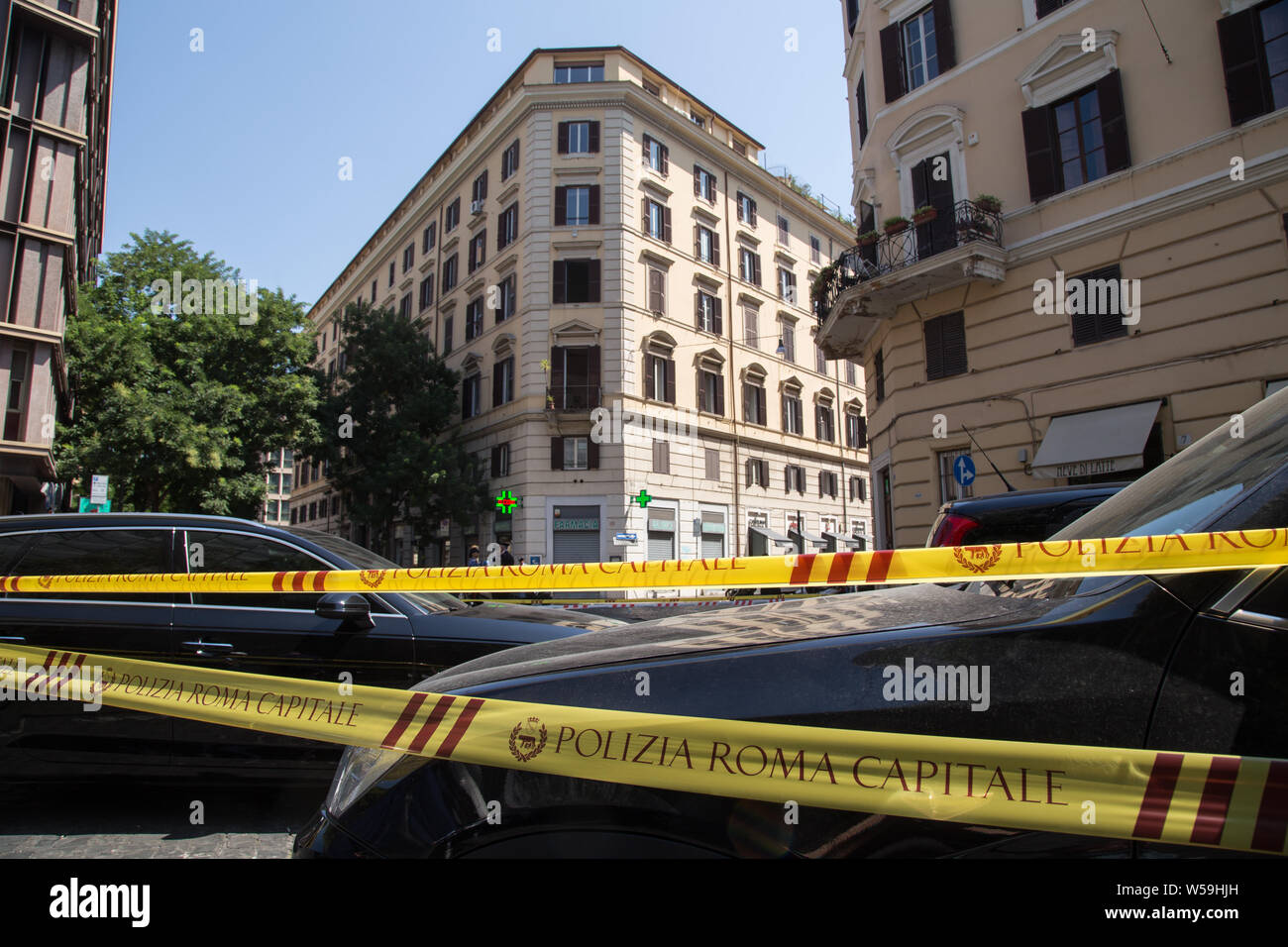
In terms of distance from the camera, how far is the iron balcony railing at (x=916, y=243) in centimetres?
1407

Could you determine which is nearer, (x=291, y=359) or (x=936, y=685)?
(x=936, y=685)

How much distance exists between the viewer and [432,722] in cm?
151

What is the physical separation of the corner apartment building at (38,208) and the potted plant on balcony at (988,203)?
24311 mm

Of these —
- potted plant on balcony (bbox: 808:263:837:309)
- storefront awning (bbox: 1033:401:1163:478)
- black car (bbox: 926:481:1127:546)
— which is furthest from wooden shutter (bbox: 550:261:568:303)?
black car (bbox: 926:481:1127:546)

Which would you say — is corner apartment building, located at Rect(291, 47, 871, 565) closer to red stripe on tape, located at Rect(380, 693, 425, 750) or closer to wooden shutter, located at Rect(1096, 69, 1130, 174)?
wooden shutter, located at Rect(1096, 69, 1130, 174)

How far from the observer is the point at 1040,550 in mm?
Answer: 1584

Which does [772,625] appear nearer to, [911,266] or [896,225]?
[911,266]

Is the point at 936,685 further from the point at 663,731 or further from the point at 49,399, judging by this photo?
the point at 49,399

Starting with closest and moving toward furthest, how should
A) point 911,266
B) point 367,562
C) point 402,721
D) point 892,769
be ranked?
point 892,769 → point 402,721 → point 367,562 → point 911,266

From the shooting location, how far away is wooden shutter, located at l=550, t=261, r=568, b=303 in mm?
26750

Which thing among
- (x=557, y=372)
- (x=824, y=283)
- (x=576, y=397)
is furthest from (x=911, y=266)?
(x=557, y=372)

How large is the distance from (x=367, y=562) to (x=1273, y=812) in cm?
393

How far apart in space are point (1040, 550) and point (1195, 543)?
38cm
